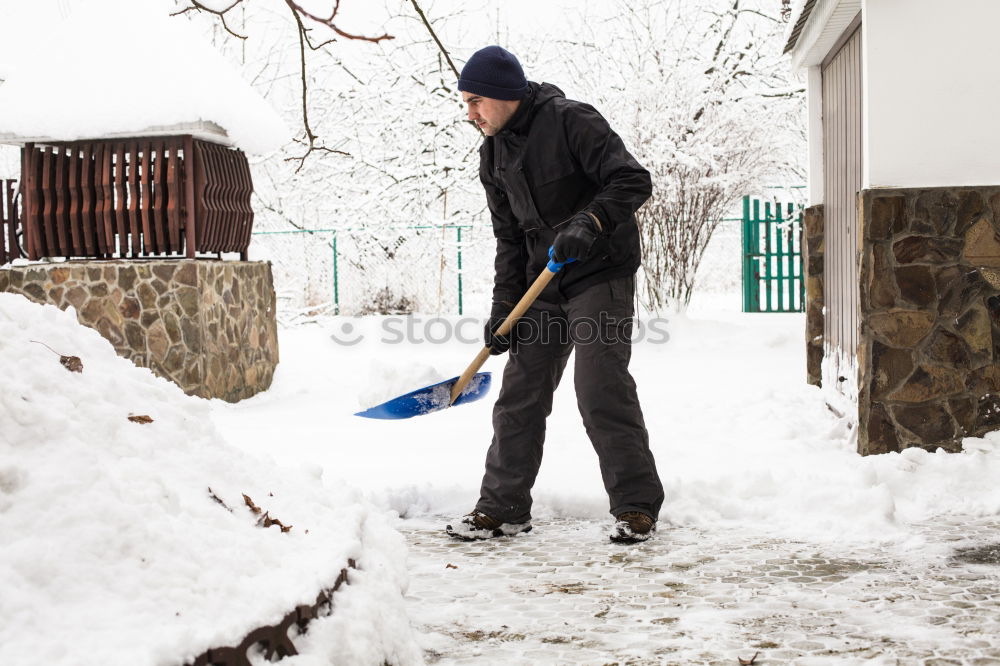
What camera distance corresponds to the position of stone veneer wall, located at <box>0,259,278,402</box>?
7.72m

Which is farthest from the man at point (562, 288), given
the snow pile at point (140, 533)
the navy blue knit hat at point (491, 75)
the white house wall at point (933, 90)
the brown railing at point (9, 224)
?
the brown railing at point (9, 224)

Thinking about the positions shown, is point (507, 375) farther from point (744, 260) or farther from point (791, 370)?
point (744, 260)

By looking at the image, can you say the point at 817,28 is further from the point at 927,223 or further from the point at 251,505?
the point at 251,505

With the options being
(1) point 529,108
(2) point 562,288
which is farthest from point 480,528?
(1) point 529,108

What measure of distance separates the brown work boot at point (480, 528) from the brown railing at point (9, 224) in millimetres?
6737

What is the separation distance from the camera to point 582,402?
3.98 meters

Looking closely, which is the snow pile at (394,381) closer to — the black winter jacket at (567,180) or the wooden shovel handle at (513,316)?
the wooden shovel handle at (513,316)

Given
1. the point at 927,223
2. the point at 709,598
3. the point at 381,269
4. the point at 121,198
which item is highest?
the point at 121,198

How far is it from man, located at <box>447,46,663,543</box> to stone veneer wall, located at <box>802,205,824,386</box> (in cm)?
317

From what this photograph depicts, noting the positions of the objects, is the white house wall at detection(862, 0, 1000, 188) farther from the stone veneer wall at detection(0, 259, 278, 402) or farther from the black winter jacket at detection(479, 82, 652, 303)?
the stone veneer wall at detection(0, 259, 278, 402)

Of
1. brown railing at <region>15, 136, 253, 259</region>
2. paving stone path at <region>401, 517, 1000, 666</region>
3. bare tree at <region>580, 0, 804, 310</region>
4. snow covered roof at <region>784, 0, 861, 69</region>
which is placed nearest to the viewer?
paving stone path at <region>401, 517, 1000, 666</region>

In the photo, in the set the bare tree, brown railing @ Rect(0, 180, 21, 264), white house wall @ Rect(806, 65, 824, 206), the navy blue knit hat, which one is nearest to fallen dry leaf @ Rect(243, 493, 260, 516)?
the navy blue knit hat

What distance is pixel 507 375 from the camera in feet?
13.8

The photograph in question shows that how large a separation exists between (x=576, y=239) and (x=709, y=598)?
134 cm
